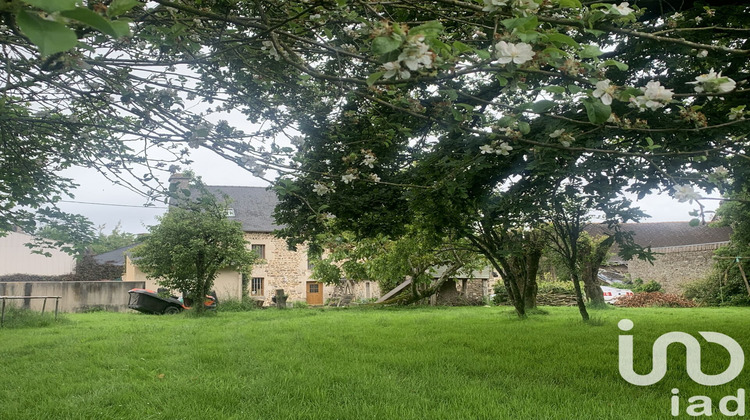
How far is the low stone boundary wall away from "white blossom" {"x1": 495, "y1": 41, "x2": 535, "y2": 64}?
21.4 m

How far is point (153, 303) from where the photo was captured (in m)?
17.4

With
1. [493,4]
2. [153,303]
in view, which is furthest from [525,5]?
[153,303]

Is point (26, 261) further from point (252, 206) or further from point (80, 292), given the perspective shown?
point (252, 206)

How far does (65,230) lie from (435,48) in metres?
5.52

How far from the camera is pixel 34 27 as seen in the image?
1.11 m

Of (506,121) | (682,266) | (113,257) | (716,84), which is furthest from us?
(113,257)

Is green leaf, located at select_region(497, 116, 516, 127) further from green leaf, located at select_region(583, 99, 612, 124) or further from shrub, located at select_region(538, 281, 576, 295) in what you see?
shrub, located at select_region(538, 281, 576, 295)

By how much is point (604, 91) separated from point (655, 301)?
73.7 ft

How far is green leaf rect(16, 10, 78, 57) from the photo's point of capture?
43.6 inches

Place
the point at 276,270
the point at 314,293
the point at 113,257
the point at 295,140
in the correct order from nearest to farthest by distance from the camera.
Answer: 1. the point at 295,140
2. the point at 276,270
3. the point at 314,293
4. the point at 113,257

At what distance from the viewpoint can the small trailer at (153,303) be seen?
17.2 meters

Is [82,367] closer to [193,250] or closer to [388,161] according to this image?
[388,161]

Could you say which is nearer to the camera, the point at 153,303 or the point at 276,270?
the point at 153,303

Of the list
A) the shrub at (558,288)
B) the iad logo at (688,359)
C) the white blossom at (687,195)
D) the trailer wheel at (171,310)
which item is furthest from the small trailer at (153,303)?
the white blossom at (687,195)
